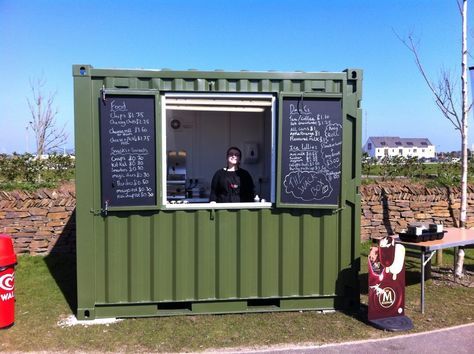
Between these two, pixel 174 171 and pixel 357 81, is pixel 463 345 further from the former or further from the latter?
pixel 174 171

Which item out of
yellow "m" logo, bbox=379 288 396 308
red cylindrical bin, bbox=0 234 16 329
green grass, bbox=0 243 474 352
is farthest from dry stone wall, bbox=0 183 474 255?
yellow "m" logo, bbox=379 288 396 308

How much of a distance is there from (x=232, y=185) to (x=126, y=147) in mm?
1486

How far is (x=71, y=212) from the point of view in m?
7.56

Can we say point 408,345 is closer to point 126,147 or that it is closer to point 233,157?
point 233,157

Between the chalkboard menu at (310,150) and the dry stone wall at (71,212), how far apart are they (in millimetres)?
4047

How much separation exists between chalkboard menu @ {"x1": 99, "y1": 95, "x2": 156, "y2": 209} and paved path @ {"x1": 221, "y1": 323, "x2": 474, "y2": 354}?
189 cm

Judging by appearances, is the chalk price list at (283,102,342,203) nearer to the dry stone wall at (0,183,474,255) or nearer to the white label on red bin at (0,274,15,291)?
the white label on red bin at (0,274,15,291)

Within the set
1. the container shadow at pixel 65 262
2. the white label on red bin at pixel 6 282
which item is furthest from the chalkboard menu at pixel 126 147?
the container shadow at pixel 65 262

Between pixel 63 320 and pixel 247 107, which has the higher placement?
pixel 247 107

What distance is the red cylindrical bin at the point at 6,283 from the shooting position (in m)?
4.30

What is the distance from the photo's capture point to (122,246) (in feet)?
15.0

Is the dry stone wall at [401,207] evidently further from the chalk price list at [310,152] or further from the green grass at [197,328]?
the chalk price list at [310,152]

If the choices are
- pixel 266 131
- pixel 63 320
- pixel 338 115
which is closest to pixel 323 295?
pixel 338 115

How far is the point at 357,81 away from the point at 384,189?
14.1 ft
